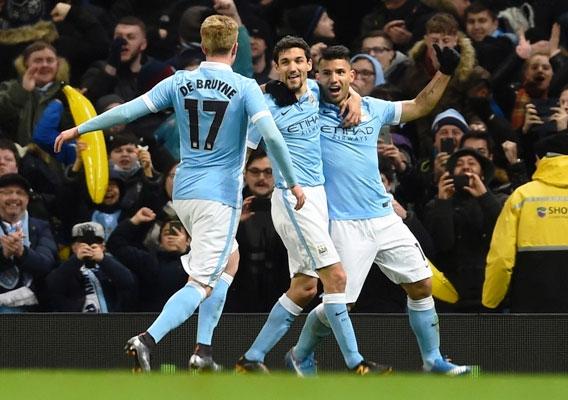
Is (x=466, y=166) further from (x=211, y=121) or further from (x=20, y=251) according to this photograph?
(x=20, y=251)

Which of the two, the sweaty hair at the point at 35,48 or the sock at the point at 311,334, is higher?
the sweaty hair at the point at 35,48

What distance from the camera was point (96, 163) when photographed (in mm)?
11445

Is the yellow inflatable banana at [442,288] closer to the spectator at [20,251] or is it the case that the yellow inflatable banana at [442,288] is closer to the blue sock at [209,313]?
the blue sock at [209,313]

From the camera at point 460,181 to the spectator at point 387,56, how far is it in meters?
1.68

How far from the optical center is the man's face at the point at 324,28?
41.2 ft

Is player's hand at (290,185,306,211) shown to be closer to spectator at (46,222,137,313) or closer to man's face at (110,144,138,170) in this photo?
spectator at (46,222,137,313)

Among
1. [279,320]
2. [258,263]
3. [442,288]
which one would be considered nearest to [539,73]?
[442,288]

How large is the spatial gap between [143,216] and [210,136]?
2665 millimetres

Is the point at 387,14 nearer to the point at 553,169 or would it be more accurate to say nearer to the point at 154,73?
the point at 154,73

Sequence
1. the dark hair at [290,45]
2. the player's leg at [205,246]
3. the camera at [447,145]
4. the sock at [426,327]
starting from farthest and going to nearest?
the camera at [447,145], the sock at [426,327], the dark hair at [290,45], the player's leg at [205,246]

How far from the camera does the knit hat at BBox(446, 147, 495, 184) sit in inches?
421

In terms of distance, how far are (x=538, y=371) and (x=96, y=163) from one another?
12.2 ft

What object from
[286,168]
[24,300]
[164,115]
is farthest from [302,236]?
[164,115]

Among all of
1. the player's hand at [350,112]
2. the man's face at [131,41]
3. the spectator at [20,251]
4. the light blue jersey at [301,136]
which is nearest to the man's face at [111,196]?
the spectator at [20,251]
